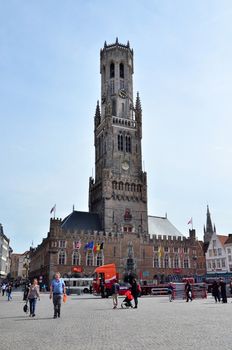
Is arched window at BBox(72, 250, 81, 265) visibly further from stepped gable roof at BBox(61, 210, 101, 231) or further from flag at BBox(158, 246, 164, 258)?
flag at BBox(158, 246, 164, 258)

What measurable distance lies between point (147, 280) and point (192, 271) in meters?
11.3

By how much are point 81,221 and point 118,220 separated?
721cm

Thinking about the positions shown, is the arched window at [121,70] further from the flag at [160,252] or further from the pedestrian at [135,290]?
the pedestrian at [135,290]

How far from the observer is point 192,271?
73062 millimetres

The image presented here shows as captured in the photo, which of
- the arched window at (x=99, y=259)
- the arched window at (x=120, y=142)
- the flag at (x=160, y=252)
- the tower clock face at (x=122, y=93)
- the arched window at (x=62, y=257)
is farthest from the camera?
the tower clock face at (x=122, y=93)

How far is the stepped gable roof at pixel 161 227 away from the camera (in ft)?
246

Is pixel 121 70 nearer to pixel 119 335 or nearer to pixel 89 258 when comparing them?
pixel 89 258

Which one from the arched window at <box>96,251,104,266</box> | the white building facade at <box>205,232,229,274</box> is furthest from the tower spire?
the white building facade at <box>205,232,229,274</box>

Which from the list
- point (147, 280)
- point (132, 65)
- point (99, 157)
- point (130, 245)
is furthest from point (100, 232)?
point (132, 65)

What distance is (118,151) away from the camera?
75.1 m


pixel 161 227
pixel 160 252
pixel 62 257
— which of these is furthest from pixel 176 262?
pixel 62 257

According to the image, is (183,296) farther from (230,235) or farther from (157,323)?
(230,235)

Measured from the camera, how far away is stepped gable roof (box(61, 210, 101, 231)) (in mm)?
65625

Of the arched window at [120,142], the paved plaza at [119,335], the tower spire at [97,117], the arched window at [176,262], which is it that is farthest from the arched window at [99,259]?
the paved plaza at [119,335]
